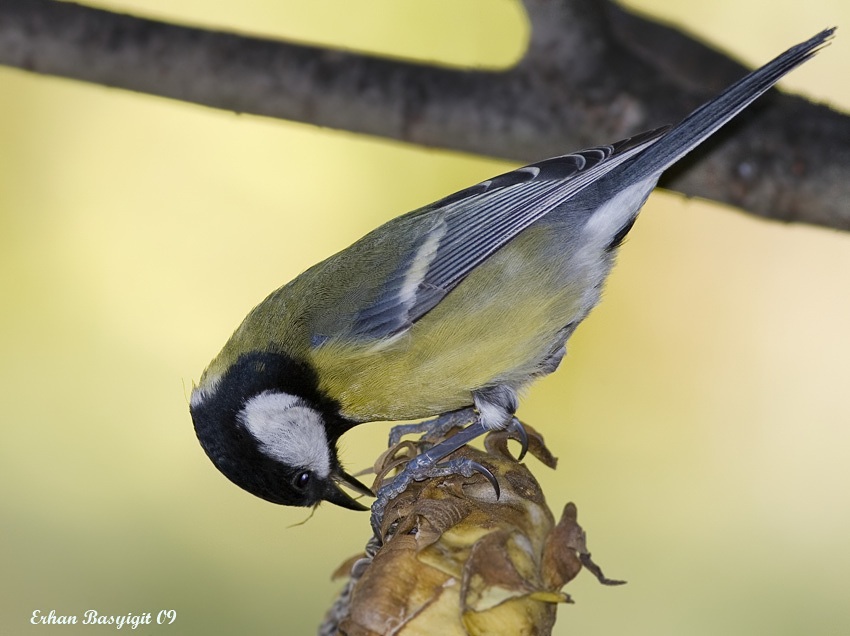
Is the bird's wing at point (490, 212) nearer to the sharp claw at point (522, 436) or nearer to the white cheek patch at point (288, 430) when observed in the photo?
the white cheek patch at point (288, 430)

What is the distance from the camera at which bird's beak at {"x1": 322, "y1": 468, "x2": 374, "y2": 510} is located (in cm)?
196

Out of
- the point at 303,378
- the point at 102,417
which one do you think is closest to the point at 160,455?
the point at 102,417

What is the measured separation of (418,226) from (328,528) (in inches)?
49.6

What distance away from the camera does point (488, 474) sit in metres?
1.24

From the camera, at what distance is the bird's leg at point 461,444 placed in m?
1.31

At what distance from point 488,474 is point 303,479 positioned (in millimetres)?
780

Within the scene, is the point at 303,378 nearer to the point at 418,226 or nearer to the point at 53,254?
the point at 418,226

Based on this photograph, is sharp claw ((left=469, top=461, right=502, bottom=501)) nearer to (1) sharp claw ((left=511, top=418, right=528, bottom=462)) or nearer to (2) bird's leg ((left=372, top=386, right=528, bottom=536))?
(2) bird's leg ((left=372, top=386, right=528, bottom=536))

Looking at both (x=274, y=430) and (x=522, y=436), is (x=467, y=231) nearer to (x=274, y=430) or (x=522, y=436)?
(x=274, y=430)

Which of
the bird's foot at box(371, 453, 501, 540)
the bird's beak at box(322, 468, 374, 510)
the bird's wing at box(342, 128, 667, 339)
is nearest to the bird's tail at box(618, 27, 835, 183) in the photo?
the bird's wing at box(342, 128, 667, 339)

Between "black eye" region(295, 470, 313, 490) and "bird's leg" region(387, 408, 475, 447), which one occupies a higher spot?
"bird's leg" region(387, 408, 475, 447)

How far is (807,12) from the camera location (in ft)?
9.34

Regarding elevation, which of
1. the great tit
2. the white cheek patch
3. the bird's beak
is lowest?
the bird's beak

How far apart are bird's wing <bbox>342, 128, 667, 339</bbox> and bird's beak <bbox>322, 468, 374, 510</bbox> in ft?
1.00
